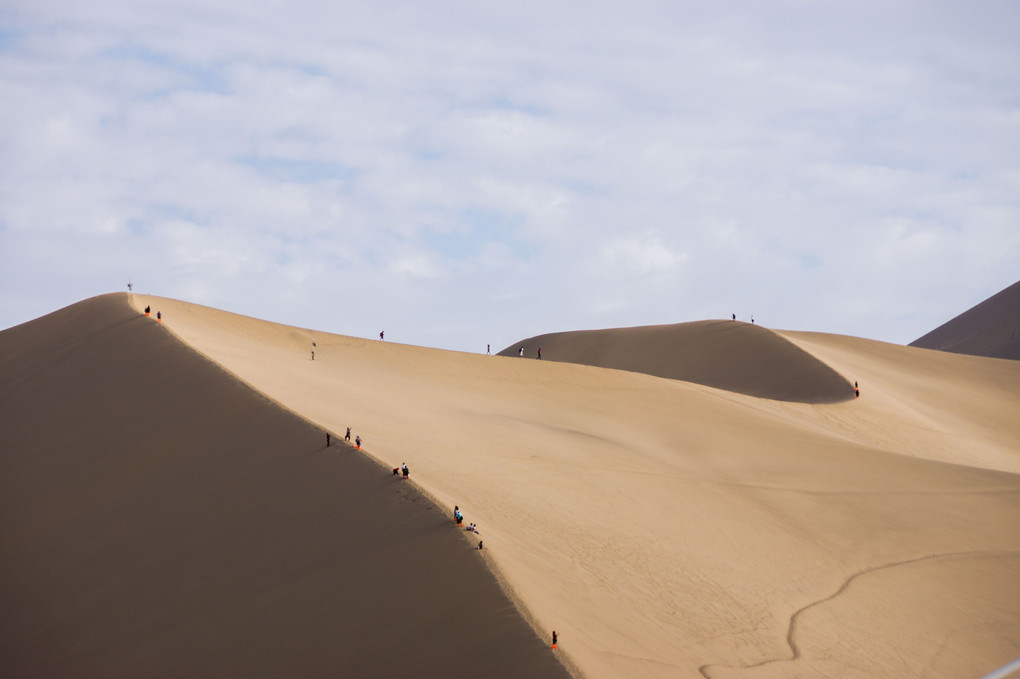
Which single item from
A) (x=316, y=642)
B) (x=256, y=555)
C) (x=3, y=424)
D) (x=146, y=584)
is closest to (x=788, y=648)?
(x=316, y=642)

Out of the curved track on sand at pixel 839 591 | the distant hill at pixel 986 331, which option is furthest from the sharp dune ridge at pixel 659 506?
the distant hill at pixel 986 331

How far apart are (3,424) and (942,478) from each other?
22.2 meters

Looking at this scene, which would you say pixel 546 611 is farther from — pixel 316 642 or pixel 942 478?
pixel 942 478

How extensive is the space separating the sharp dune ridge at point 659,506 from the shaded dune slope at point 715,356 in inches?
350

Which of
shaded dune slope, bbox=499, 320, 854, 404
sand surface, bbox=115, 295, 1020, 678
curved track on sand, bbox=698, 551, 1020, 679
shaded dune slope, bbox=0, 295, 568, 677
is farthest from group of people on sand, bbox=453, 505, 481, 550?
shaded dune slope, bbox=499, 320, 854, 404

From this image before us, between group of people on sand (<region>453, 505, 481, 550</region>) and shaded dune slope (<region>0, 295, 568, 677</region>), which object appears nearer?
shaded dune slope (<region>0, 295, 568, 677</region>)

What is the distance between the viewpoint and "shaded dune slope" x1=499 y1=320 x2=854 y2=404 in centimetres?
4456

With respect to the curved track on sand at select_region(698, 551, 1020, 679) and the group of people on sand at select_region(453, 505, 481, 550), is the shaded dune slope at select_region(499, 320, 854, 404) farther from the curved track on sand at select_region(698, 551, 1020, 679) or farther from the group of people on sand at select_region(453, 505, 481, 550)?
the group of people on sand at select_region(453, 505, 481, 550)

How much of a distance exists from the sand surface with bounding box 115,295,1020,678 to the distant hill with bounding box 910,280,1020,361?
52.1 metres

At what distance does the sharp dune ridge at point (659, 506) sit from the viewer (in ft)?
44.1

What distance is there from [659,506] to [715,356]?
3388 centimetres

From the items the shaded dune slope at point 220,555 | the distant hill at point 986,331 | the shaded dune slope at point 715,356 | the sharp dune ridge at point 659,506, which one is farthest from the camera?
the distant hill at point 986,331

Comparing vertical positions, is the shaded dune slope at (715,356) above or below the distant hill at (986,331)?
below

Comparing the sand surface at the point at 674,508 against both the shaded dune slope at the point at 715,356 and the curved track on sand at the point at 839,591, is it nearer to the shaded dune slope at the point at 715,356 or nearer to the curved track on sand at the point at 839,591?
the curved track on sand at the point at 839,591
